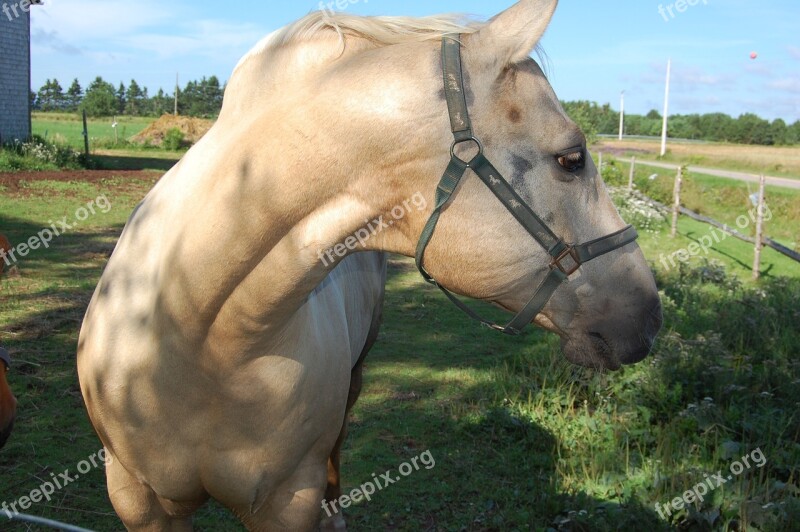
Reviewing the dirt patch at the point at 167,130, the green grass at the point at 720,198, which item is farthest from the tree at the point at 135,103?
the green grass at the point at 720,198

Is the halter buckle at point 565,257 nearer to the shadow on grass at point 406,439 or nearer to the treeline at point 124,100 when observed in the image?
the shadow on grass at point 406,439

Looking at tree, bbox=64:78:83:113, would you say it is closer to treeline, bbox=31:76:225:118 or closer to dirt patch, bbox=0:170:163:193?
treeline, bbox=31:76:225:118

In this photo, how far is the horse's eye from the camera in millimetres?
1720

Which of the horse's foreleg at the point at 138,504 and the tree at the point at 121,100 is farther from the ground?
the tree at the point at 121,100

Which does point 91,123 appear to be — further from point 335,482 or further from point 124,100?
point 335,482

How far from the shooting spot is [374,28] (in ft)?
5.91

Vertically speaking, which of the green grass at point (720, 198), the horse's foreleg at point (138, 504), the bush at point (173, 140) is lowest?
the horse's foreleg at point (138, 504)

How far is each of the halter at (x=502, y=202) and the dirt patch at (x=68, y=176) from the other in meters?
14.0

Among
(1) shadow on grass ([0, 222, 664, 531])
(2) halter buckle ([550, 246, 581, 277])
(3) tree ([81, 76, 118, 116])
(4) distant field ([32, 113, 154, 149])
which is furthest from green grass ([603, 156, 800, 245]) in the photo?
(3) tree ([81, 76, 118, 116])

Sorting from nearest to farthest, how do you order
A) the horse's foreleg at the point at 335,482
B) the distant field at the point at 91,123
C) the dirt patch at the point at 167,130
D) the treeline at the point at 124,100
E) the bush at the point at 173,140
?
the horse's foreleg at the point at 335,482, the bush at the point at 173,140, the dirt patch at the point at 167,130, the distant field at the point at 91,123, the treeline at the point at 124,100

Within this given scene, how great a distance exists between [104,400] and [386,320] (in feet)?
19.2

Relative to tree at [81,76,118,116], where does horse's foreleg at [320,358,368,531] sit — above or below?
below

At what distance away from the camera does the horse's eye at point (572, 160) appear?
5.64 feet

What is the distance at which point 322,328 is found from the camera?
2.40 m
